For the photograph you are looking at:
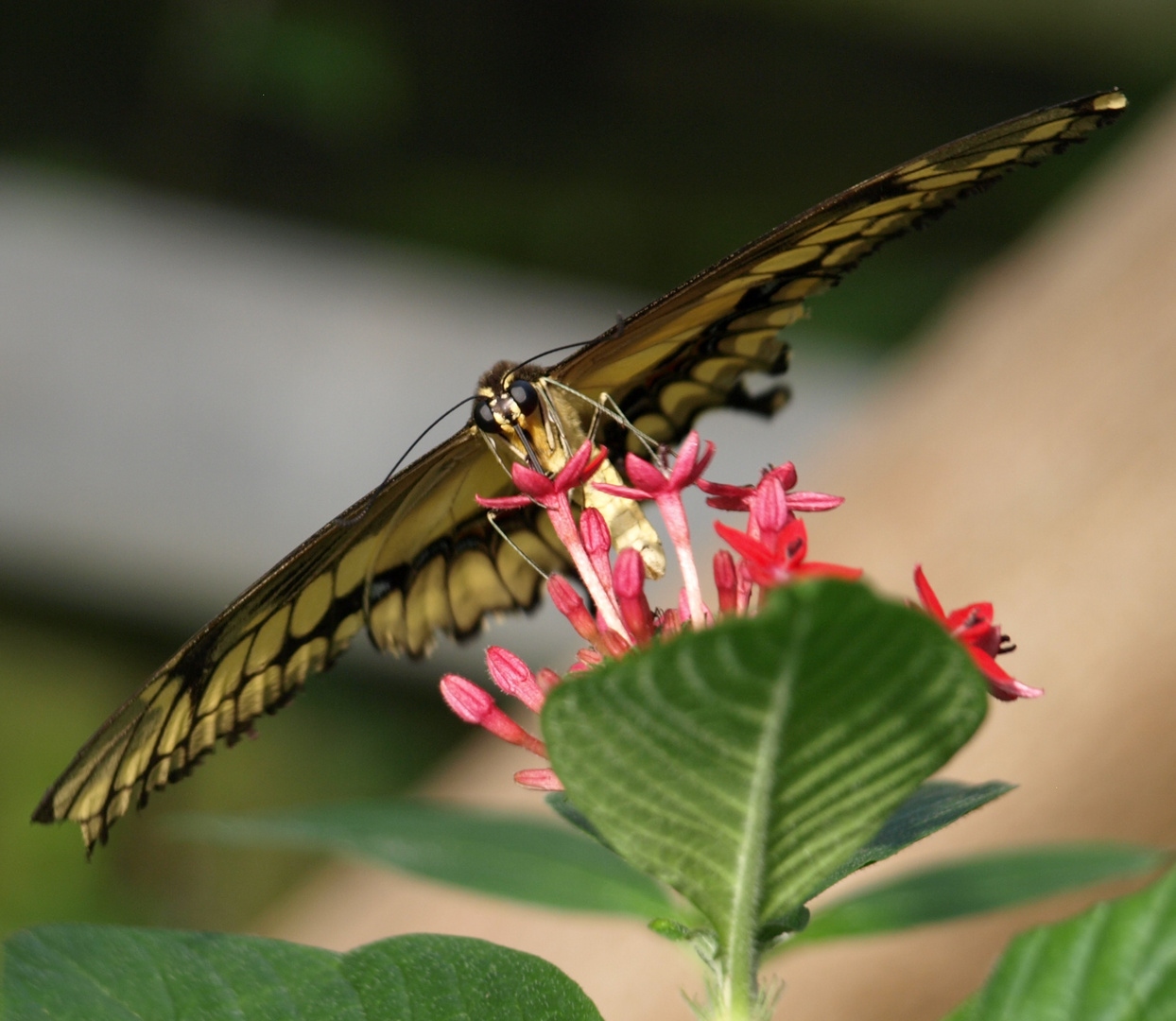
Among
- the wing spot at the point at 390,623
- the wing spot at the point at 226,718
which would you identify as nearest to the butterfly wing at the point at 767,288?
the wing spot at the point at 390,623

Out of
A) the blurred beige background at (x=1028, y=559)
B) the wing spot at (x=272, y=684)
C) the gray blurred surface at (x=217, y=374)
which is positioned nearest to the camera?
the wing spot at (x=272, y=684)

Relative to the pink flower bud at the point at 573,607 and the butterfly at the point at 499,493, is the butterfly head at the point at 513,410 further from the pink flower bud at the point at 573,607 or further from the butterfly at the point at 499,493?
the pink flower bud at the point at 573,607

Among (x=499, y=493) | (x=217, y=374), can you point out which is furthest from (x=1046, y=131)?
(x=217, y=374)

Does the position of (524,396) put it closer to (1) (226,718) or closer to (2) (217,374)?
(1) (226,718)

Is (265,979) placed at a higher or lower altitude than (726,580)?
lower

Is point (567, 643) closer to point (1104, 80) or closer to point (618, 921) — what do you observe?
point (618, 921)

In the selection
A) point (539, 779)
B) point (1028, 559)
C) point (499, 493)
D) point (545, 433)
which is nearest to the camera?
point (539, 779)
